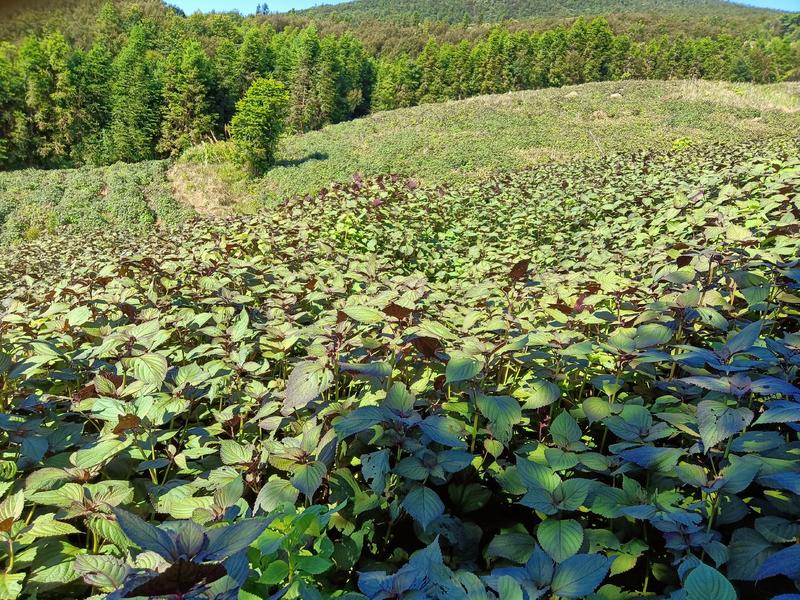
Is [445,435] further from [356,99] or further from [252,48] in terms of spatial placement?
[356,99]

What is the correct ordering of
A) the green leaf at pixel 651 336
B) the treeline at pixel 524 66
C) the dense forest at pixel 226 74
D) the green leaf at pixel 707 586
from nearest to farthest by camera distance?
the green leaf at pixel 707 586, the green leaf at pixel 651 336, the dense forest at pixel 226 74, the treeline at pixel 524 66

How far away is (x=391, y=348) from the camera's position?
1.85 meters

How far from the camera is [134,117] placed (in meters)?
30.7

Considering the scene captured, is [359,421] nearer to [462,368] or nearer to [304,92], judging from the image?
[462,368]

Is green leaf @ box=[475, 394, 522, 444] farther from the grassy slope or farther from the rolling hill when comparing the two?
the grassy slope

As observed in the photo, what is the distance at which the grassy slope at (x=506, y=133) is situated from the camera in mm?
20000

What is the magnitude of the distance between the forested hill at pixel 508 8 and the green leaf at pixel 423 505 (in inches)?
6545

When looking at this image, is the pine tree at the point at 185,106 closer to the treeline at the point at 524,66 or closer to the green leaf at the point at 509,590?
the treeline at the point at 524,66

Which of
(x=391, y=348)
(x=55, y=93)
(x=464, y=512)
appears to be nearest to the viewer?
(x=464, y=512)

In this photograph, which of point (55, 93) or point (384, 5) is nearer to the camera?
point (55, 93)

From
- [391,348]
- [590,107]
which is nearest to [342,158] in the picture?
[590,107]

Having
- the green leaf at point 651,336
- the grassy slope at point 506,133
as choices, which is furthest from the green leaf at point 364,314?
the grassy slope at point 506,133

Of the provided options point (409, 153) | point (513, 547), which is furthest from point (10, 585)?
point (409, 153)

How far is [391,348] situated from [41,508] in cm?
117
